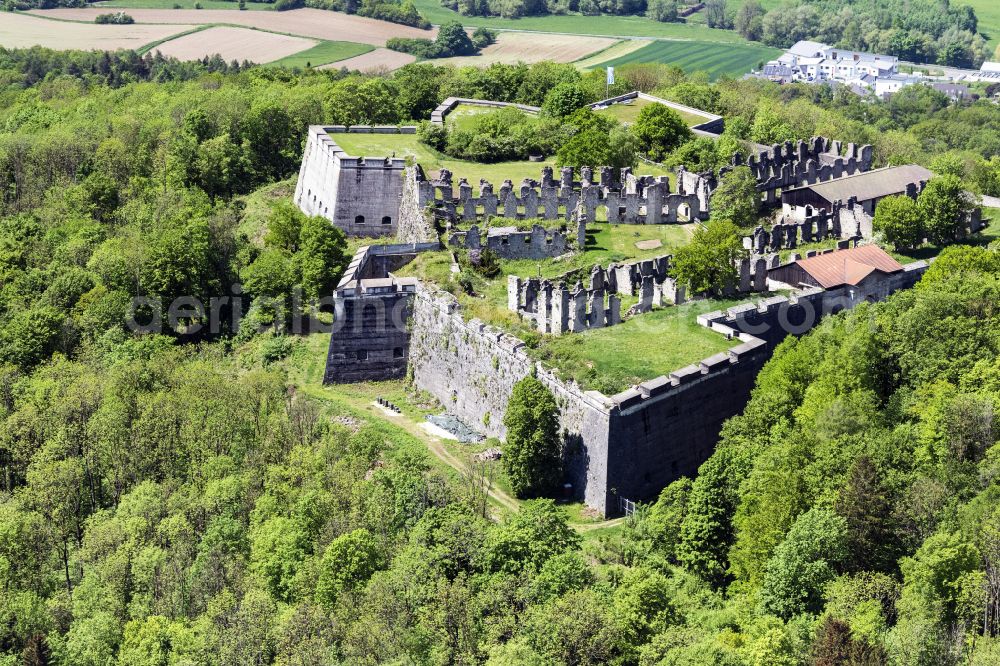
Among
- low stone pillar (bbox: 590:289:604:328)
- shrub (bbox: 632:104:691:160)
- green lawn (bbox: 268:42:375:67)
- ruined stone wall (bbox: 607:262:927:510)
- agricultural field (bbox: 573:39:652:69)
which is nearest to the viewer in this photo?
ruined stone wall (bbox: 607:262:927:510)

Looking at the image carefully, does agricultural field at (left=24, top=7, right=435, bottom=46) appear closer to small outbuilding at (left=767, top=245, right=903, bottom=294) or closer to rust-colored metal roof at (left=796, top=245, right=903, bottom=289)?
rust-colored metal roof at (left=796, top=245, right=903, bottom=289)

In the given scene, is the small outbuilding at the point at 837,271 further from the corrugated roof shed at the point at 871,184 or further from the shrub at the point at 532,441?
the shrub at the point at 532,441

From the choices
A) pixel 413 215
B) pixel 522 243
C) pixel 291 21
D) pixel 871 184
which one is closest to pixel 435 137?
pixel 413 215

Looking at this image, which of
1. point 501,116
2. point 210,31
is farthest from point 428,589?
point 210,31

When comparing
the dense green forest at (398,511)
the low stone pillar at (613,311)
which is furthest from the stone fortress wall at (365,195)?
the low stone pillar at (613,311)

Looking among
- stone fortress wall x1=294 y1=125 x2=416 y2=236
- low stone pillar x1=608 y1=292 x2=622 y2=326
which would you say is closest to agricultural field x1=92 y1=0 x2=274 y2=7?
stone fortress wall x1=294 y1=125 x2=416 y2=236

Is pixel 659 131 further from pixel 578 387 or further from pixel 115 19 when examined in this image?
pixel 115 19
